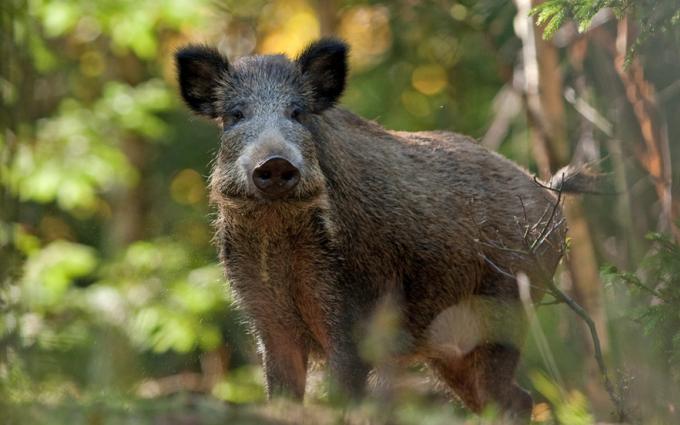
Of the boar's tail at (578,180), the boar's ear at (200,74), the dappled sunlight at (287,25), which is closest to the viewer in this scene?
the boar's ear at (200,74)

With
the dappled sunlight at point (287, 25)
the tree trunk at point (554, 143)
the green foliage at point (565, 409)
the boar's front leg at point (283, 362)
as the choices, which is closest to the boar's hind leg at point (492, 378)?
the green foliage at point (565, 409)

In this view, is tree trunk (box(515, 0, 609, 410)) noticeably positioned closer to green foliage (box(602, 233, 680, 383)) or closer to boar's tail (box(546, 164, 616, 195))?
boar's tail (box(546, 164, 616, 195))

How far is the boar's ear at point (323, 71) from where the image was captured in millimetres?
5812

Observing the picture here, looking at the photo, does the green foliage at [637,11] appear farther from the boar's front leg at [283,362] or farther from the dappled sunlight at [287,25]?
the dappled sunlight at [287,25]

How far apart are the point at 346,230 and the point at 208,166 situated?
2941mm

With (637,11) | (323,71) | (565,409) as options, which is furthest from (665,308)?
(323,71)

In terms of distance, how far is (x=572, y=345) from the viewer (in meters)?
9.40

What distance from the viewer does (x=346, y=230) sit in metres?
5.77

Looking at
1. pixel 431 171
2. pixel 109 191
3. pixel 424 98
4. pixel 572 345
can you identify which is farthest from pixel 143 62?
pixel 431 171

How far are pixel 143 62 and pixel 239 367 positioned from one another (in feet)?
14.6

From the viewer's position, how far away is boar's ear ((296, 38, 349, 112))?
5.81 m

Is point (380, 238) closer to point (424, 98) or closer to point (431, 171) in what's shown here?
point (431, 171)

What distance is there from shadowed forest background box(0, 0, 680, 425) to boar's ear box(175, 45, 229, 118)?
0.31 m

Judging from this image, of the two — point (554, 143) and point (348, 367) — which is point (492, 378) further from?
point (554, 143)
